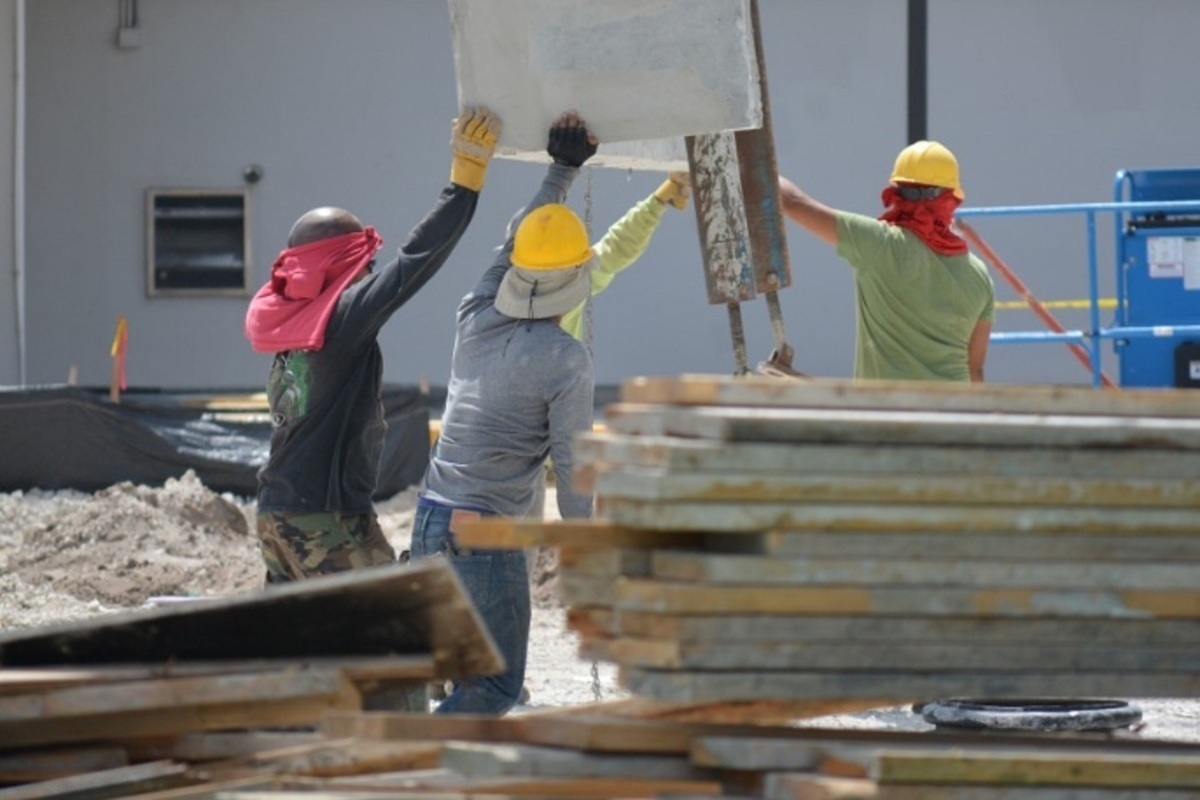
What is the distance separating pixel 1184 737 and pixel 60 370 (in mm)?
11431

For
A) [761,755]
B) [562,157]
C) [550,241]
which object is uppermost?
[562,157]

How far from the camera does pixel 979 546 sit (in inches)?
142

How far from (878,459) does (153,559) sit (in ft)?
25.7

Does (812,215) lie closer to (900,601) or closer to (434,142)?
(900,601)

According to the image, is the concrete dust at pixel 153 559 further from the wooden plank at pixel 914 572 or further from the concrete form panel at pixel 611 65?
the wooden plank at pixel 914 572

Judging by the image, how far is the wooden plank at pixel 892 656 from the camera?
3.55 m

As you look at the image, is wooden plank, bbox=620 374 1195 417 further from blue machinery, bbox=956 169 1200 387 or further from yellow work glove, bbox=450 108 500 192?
blue machinery, bbox=956 169 1200 387

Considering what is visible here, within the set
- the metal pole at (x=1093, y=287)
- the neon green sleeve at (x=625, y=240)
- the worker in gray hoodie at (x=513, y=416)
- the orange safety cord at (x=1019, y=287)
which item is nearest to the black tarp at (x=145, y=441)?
the orange safety cord at (x=1019, y=287)

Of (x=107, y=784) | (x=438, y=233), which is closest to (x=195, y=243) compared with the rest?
(x=438, y=233)

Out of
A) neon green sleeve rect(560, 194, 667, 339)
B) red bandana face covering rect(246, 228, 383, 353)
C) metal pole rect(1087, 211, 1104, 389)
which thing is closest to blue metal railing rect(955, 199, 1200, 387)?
metal pole rect(1087, 211, 1104, 389)

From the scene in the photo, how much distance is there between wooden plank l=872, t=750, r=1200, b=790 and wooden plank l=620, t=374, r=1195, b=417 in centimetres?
62

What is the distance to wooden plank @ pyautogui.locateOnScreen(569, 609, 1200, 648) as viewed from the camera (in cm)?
355

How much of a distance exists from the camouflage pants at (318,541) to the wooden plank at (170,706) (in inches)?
96.4

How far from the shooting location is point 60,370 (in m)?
16.4
